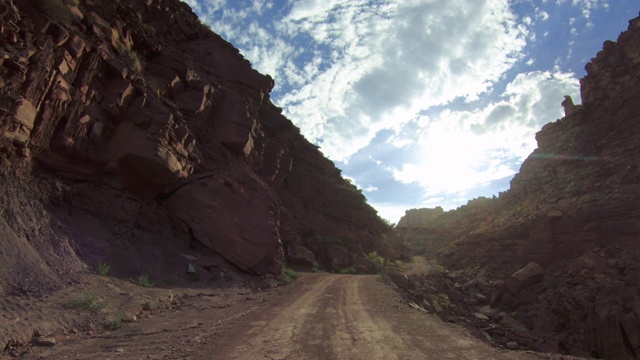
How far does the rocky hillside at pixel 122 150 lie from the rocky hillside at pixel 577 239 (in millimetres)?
14249

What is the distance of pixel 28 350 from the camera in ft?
21.5

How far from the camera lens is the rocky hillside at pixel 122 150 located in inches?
444

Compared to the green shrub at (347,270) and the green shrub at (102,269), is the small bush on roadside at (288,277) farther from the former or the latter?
the green shrub at (347,270)

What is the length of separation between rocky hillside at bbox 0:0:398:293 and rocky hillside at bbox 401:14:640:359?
1425 cm

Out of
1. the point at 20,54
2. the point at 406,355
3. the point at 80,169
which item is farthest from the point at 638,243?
the point at 20,54

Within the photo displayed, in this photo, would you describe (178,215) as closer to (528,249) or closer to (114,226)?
(114,226)

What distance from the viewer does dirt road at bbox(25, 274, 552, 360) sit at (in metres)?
7.21

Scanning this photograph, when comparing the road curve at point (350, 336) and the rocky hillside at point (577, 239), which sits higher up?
the rocky hillside at point (577, 239)

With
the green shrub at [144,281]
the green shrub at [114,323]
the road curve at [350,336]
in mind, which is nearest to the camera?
the road curve at [350,336]

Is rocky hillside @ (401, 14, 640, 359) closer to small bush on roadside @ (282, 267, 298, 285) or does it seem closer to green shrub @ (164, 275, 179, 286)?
small bush on roadside @ (282, 267, 298, 285)

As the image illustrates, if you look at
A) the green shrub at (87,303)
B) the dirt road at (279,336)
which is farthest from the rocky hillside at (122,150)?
the dirt road at (279,336)

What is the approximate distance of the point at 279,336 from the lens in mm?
8766

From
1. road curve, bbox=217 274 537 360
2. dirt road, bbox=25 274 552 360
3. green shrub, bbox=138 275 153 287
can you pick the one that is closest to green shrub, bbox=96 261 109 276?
green shrub, bbox=138 275 153 287

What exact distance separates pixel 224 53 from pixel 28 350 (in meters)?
25.4
